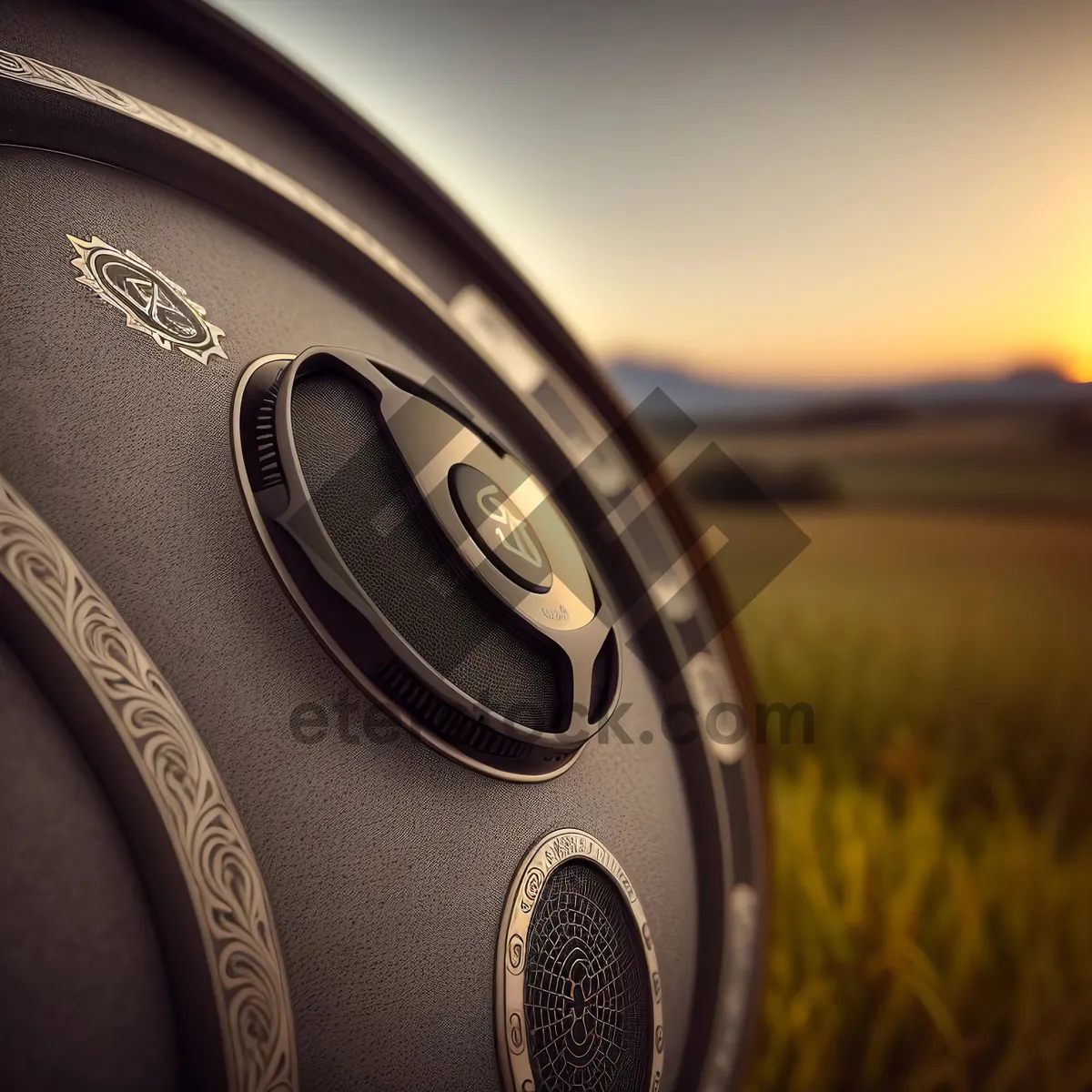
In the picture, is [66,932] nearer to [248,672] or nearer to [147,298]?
[248,672]

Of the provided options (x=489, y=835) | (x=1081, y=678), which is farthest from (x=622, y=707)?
(x=1081, y=678)

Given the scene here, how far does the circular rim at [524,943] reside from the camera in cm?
43

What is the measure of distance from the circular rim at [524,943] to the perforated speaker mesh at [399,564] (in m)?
0.08

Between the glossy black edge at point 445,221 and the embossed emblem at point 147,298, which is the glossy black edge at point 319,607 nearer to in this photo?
the embossed emblem at point 147,298

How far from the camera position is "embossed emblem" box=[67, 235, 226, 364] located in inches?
17.4

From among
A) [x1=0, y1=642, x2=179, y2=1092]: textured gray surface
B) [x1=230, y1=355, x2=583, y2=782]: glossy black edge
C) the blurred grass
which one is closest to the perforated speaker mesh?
[x1=230, y1=355, x2=583, y2=782]: glossy black edge

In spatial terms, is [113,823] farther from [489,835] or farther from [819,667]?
[819,667]

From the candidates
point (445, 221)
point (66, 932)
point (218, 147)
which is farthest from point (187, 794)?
point (445, 221)

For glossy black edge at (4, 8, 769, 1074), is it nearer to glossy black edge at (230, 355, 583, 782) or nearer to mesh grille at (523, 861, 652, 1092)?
mesh grille at (523, 861, 652, 1092)

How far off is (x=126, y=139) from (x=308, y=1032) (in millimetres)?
489

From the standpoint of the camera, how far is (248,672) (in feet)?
1.31

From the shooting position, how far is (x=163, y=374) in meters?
0.44

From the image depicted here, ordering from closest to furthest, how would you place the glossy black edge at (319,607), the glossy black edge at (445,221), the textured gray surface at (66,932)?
the textured gray surface at (66,932) < the glossy black edge at (319,607) < the glossy black edge at (445,221)

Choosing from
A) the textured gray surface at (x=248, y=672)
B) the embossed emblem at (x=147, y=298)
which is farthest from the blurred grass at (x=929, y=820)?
the embossed emblem at (x=147, y=298)
